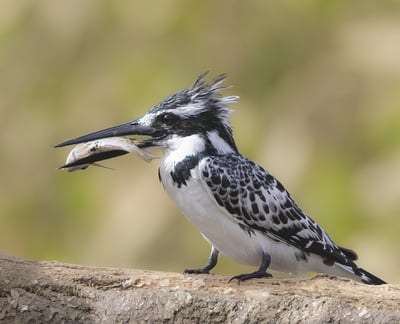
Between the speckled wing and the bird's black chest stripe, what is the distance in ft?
0.13

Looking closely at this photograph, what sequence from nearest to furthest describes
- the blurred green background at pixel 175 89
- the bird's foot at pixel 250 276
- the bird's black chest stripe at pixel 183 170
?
the bird's foot at pixel 250 276 → the bird's black chest stripe at pixel 183 170 → the blurred green background at pixel 175 89

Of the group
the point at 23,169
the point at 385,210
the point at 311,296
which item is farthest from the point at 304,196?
the point at 311,296

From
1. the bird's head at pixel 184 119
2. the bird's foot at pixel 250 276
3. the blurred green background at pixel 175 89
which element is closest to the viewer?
the bird's foot at pixel 250 276

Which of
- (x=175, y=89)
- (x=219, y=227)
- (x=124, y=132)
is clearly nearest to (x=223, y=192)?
(x=219, y=227)

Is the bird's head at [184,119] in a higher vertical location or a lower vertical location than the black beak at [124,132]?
higher

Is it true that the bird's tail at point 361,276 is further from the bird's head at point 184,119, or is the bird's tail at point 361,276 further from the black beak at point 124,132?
the black beak at point 124,132

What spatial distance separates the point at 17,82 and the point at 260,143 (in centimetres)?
171

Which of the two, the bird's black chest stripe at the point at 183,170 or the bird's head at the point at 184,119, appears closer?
the bird's black chest stripe at the point at 183,170

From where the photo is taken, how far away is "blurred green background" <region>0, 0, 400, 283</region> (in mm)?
7094

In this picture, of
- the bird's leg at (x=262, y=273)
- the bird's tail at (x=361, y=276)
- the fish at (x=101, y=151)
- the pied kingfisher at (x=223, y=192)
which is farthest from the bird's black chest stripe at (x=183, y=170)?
the bird's tail at (x=361, y=276)

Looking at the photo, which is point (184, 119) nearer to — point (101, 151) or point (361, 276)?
point (101, 151)

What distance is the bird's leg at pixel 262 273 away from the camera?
4418 mm

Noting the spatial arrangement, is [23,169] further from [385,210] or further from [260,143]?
[385,210]

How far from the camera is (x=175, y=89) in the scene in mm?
7410
